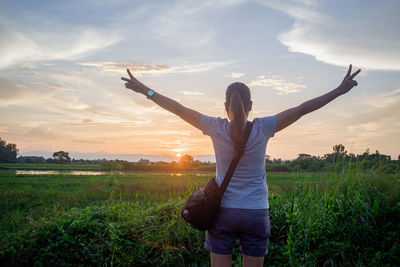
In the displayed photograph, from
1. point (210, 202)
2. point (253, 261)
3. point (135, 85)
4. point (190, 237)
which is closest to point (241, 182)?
point (210, 202)

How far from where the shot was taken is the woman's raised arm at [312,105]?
7.16 ft

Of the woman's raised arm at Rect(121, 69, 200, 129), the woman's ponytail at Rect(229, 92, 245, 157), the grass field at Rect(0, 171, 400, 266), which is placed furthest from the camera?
the grass field at Rect(0, 171, 400, 266)

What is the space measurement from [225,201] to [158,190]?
14.1m

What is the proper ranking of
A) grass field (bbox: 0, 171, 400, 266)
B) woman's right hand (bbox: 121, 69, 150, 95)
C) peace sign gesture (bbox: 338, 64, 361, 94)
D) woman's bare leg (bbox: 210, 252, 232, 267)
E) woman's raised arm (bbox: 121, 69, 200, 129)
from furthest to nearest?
grass field (bbox: 0, 171, 400, 266), peace sign gesture (bbox: 338, 64, 361, 94), woman's right hand (bbox: 121, 69, 150, 95), woman's raised arm (bbox: 121, 69, 200, 129), woman's bare leg (bbox: 210, 252, 232, 267)

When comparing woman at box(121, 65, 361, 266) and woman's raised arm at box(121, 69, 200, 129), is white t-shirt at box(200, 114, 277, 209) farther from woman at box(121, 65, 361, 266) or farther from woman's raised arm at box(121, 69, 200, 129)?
woman's raised arm at box(121, 69, 200, 129)

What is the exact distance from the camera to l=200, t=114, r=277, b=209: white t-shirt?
2016 mm

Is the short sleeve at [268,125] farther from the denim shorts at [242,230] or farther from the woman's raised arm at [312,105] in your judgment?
the denim shorts at [242,230]

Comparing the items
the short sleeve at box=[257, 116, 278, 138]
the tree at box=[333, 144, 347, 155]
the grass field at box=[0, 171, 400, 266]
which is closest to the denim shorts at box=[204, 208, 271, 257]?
the short sleeve at box=[257, 116, 278, 138]

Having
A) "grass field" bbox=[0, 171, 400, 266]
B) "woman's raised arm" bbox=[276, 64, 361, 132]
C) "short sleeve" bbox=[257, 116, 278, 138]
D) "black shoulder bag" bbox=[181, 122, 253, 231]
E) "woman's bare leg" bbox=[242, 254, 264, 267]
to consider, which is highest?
"woman's raised arm" bbox=[276, 64, 361, 132]

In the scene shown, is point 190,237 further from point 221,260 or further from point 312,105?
point 312,105

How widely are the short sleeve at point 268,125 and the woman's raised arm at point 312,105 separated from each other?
0.04 m

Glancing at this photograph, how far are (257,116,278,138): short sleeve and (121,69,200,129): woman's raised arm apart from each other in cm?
47

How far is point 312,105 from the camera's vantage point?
2357 millimetres

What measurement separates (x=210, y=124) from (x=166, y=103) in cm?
43
